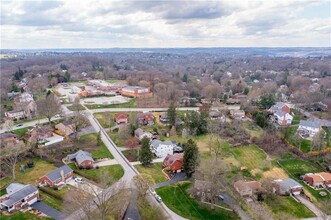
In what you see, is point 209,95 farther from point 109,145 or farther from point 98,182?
point 98,182

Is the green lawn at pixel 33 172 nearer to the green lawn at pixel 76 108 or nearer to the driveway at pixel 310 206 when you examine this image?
the green lawn at pixel 76 108

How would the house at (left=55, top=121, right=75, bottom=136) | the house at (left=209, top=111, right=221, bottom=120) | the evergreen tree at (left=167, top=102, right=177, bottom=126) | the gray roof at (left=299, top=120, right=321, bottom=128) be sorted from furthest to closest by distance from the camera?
the house at (left=209, top=111, right=221, bottom=120)
the evergreen tree at (left=167, top=102, right=177, bottom=126)
the gray roof at (left=299, top=120, right=321, bottom=128)
the house at (left=55, top=121, right=75, bottom=136)

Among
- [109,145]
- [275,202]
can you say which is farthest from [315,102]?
[109,145]

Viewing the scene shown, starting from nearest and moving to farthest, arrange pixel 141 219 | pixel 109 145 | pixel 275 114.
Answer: pixel 141 219, pixel 109 145, pixel 275 114

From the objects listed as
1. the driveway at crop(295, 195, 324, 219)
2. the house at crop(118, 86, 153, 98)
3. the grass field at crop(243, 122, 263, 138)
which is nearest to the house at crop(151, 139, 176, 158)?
the grass field at crop(243, 122, 263, 138)

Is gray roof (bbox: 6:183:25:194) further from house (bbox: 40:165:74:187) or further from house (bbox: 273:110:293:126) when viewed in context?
house (bbox: 273:110:293:126)

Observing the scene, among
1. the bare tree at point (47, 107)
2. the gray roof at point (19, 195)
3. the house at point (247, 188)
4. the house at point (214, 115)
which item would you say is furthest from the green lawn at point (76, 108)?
the house at point (247, 188)
